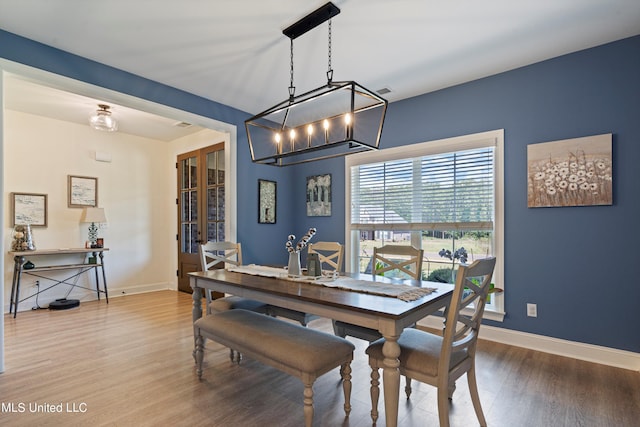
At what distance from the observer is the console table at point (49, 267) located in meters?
4.09

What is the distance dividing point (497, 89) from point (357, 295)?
8.59 ft

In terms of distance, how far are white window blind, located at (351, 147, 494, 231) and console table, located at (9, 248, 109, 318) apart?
387 cm

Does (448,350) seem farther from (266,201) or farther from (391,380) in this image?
(266,201)

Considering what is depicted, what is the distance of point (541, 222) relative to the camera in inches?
114

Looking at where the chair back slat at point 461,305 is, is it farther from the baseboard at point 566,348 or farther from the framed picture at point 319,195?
the framed picture at point 319,195

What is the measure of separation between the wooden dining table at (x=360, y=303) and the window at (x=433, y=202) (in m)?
1.35

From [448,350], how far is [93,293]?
213 inches

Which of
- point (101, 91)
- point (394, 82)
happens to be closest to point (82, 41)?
point (101, 91)

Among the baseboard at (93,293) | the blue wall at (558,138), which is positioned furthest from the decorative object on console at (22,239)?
the blue wall at (558,138)

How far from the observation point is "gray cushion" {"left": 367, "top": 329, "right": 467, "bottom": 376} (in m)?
1.61

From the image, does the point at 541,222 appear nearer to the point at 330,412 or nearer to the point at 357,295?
the point at 357,295

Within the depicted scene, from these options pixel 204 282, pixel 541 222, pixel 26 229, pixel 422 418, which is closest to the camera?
pixel 422 418

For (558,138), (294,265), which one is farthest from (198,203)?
(558,138)

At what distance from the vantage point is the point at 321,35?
2.52 m
